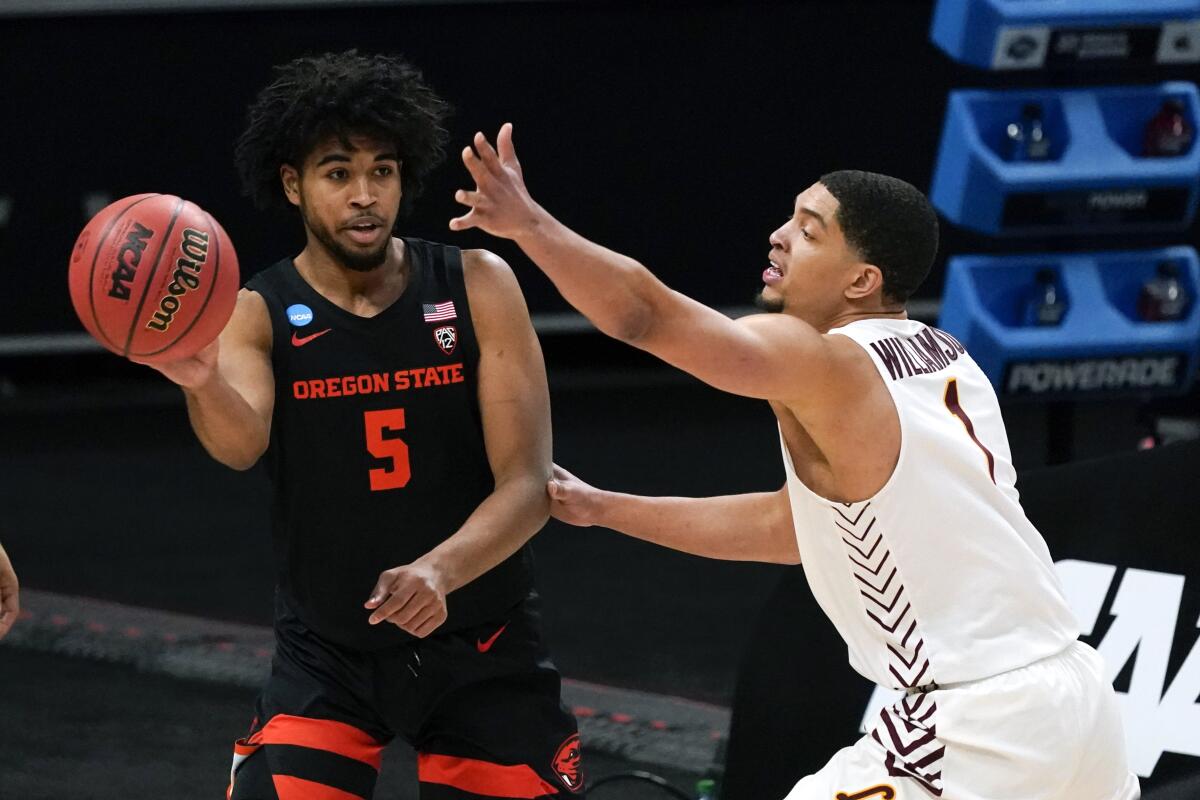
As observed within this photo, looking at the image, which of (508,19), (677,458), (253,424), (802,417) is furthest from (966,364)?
(508,19)

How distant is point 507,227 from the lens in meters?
2.88

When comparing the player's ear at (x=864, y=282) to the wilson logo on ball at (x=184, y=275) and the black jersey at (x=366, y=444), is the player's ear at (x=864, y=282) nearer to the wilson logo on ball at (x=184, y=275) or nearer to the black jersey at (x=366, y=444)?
the black jersey at (x=366, y=444)

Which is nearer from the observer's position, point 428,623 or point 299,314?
point 428,623

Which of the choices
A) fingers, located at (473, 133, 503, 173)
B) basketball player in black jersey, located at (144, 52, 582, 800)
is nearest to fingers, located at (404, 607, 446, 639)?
basketball player in black jersey, located at (144, 52, 582, 800)

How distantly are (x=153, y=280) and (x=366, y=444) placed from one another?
1.85 feet

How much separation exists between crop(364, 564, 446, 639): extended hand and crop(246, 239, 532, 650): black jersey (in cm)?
33

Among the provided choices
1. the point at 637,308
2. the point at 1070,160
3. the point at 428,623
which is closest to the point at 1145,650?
the point at 428,623

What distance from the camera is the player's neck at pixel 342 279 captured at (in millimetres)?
3854

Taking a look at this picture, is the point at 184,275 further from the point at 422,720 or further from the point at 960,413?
the point at 960,413

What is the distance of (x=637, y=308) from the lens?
2.94m

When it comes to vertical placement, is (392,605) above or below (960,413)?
below

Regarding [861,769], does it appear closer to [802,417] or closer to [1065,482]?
[802,417]

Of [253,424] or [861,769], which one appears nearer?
[861,769]

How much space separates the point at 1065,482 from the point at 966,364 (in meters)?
1.00
